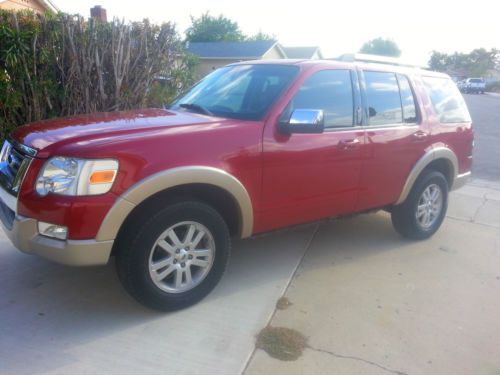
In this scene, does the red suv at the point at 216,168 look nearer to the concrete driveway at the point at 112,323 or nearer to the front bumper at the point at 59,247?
the front bumper at the point at 59,247

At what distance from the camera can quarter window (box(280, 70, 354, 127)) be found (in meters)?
3.64

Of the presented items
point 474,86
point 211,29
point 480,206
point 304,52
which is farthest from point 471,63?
point 480,206

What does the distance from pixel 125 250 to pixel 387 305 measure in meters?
2.03

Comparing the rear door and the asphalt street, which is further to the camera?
the asphalt street

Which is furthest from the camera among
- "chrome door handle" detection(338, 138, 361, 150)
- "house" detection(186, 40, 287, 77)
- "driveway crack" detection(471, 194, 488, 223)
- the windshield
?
"house" detection(186, 40, 287, 77)

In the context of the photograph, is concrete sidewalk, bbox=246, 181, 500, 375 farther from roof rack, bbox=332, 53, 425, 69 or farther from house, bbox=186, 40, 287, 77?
house, bbox=186, 40, 287, 77

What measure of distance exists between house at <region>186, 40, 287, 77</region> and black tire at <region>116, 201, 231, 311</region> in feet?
94.9

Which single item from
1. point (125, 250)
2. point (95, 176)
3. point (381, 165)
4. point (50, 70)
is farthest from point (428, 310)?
point (50, 70)

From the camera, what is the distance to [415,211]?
15.3ft

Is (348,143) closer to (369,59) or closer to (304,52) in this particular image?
(369,59)

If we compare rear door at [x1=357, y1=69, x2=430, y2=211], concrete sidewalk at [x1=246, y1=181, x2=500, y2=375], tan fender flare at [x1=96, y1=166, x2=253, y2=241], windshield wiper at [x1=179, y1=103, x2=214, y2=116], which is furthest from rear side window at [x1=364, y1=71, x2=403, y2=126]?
tan fender flare at [x1=96, y1=166, x2=253, y2=241]

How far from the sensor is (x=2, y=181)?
3098mm

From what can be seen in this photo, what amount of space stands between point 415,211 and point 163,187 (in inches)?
116

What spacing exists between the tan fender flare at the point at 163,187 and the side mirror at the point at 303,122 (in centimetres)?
57
